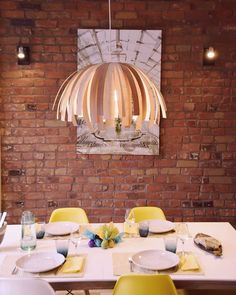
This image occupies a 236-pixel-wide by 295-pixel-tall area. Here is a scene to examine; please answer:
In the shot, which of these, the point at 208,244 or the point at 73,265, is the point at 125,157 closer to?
the point at 208,244

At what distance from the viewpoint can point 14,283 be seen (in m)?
1.79

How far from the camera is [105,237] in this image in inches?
95.9

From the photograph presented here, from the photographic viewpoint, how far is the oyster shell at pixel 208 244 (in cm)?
231

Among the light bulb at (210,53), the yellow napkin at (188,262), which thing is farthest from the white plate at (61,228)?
the light bulb at (210,53)

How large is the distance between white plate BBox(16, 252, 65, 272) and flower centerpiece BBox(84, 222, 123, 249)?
0.28 metres

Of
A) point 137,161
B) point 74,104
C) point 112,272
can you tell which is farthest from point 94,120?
point 137,161

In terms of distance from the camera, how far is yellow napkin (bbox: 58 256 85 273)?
2.05 meters

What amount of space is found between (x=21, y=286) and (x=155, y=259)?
786 mm

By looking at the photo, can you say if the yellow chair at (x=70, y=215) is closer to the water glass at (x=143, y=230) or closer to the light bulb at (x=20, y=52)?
the water glass at (x=143, y=230)

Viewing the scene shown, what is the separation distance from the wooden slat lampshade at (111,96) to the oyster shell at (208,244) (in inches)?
34.1

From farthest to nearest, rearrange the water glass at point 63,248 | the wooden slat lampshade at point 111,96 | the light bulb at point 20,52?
the light bulb at point 20,52 < the water glass at point 63,248 < the wooden slat lampshade at point 111,96

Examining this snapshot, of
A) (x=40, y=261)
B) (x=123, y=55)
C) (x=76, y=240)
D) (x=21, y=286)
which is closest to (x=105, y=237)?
(x=76, y=240)

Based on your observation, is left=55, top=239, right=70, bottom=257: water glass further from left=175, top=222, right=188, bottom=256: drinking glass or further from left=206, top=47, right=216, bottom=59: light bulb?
left=206, top=47, right=216, bottom=59: light bulb

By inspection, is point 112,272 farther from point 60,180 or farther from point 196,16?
point 196,16
